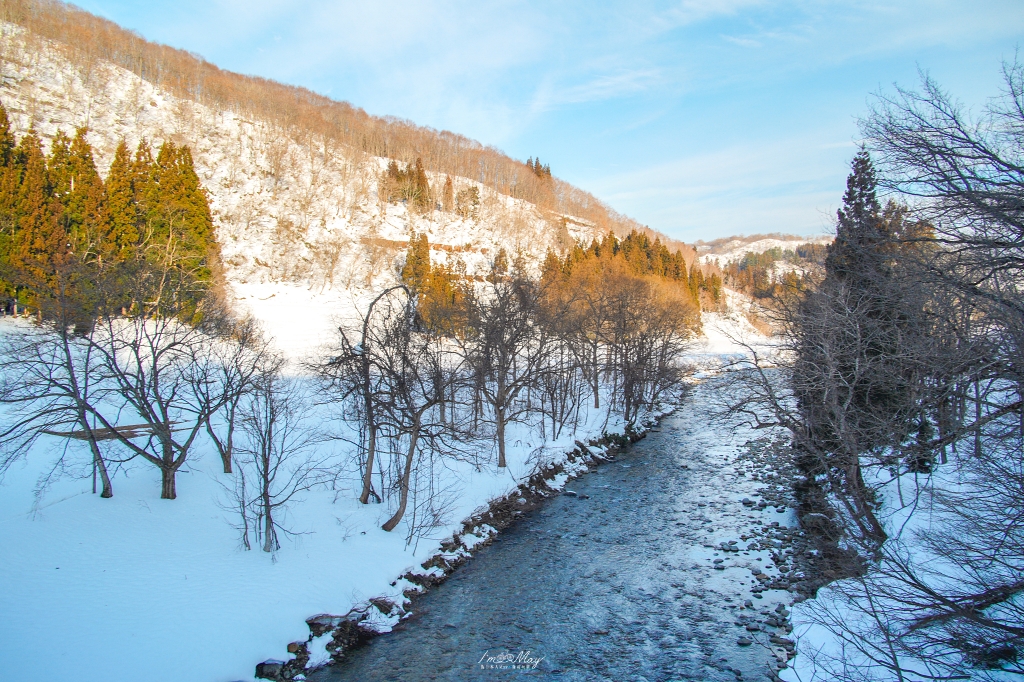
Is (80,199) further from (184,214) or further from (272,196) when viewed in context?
(272,196)

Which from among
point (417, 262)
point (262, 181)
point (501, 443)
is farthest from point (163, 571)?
point (262, 181)

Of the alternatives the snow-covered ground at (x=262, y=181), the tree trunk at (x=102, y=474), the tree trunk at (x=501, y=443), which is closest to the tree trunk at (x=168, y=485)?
the tree trunk at (x=102, y=474)

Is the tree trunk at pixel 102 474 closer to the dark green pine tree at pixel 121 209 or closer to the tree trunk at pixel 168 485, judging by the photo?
the tree trunk at pixel 168 485

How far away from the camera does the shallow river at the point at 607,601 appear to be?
31.5 feet

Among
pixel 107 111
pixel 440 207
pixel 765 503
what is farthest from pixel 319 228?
pixel 765 503

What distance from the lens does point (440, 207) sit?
249 feet

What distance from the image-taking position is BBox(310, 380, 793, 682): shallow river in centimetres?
960

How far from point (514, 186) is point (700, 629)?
90.2 metres

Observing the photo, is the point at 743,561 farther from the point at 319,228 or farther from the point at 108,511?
the point at 319,228

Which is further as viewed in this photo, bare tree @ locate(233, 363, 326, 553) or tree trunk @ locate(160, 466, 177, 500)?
tree trunk @ locate(160, 466, 177, 500)

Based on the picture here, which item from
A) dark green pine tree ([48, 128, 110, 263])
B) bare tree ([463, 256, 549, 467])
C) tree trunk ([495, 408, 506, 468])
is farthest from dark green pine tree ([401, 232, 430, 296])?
tree trunk ([495, 408, 506, 468])

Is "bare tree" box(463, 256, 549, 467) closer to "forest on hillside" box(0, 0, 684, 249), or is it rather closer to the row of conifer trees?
the row of conifer trees

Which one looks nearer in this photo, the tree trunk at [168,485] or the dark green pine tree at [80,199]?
the tree trunk at [168,485]

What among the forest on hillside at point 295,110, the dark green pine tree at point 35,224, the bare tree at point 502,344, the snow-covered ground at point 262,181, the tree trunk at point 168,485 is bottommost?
the tree trunk at point 168,485
